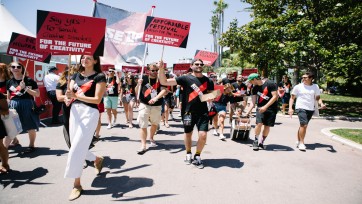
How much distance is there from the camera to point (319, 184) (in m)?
Result: 4.20

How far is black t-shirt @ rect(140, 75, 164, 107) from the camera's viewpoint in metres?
5.88

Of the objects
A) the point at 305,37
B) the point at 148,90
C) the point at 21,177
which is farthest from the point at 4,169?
the point at 305,37

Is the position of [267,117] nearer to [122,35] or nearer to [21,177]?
[21,177]

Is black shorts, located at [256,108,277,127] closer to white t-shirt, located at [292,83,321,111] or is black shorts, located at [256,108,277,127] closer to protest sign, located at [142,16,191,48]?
white t-shirt, located at [292,83,321,111]

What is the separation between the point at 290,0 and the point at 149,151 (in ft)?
44.7

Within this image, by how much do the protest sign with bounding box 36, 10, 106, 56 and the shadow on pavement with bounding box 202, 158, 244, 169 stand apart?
9.97 feet

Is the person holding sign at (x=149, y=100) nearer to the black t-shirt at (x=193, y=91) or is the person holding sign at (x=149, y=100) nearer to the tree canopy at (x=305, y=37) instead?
the black t-shirt at (x=193, y=91)

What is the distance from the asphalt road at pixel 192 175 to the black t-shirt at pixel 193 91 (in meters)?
1.16

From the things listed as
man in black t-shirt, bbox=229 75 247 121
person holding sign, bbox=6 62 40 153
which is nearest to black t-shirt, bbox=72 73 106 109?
person holding sign, bbox=6 62 40 153

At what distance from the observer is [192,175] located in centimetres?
438

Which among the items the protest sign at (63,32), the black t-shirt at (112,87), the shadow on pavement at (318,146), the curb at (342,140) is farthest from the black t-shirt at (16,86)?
the curb at (342,140)

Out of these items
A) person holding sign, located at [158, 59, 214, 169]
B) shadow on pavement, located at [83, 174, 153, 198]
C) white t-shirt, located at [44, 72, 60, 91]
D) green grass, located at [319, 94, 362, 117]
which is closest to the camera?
shadow on pavement, located at [83, 174, 153, 198]

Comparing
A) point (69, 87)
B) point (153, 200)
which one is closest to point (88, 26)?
point (69, 87)

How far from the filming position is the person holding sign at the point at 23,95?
16.8 feet
